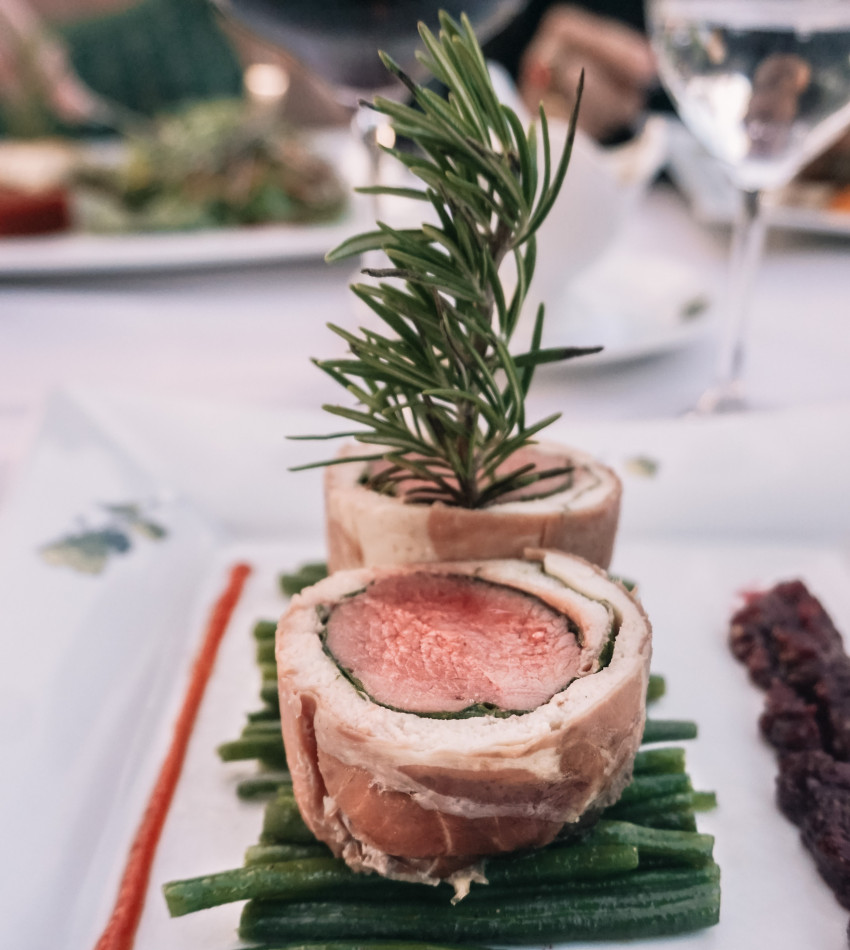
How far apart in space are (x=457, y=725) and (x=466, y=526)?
0.30m

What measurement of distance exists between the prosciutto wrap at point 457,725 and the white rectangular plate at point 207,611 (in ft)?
0.53

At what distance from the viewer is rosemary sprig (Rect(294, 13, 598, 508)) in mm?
973

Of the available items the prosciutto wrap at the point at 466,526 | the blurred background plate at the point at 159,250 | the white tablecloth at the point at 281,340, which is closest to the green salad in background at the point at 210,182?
the blurred background plate at the point at 159,250

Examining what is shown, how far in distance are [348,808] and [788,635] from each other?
25.4 inches

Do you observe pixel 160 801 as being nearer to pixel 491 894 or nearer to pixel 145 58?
pixel 491 894

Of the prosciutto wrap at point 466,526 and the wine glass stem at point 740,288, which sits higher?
the wine glass stem at point 740,288

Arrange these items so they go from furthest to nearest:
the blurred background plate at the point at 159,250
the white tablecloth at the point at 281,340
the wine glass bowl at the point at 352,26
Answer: the blurred background plate at the point at 159,250
the white tablecloth at the point at 281,340
the wine glass bowl at the point at 352,26

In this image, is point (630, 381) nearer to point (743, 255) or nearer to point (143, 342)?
point (743, 255)

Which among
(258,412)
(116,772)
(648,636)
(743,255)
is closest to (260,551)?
(258,412)

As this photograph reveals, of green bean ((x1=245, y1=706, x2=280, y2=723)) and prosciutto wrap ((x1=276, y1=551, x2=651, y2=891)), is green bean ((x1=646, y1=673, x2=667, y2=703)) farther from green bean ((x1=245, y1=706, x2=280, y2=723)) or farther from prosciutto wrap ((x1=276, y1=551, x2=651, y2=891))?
green bean ((x1=245, y1=706, x2=280, y2=723))

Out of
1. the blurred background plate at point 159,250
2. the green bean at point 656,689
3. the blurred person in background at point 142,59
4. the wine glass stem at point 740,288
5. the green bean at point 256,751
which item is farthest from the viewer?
the blurred person in background at point 142,59

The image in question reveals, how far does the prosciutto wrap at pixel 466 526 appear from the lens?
1152mm

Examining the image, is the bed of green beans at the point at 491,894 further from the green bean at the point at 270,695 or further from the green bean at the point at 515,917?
the green bean at the point at 270,695

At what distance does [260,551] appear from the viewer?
1545mm
